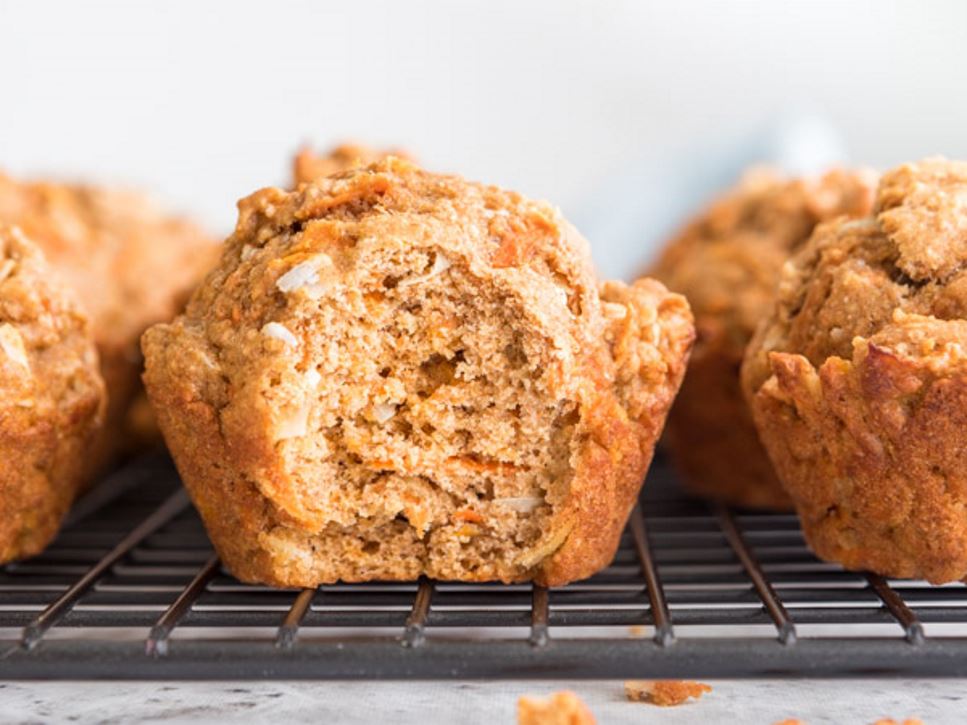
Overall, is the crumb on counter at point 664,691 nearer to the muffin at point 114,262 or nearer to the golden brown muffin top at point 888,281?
the golden brown muffin top at point 888,281

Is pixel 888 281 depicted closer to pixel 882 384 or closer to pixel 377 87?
pixel 882 384

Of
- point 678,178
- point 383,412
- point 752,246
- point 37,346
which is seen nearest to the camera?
point 383,412

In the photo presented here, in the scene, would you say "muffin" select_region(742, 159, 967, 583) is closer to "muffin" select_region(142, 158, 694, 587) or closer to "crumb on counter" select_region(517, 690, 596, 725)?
"muffin" select_region(142, 158, 694, 587)

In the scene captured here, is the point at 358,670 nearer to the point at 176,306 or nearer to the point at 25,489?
the point at 25,489

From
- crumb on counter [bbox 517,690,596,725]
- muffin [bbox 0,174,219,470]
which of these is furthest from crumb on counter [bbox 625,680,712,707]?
muffin [bbox 0,174,219,470]

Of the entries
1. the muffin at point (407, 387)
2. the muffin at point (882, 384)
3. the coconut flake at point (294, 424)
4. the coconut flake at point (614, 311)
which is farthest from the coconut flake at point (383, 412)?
the muffin at point (882, 384)

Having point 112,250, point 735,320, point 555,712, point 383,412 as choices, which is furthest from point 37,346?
point 735,320

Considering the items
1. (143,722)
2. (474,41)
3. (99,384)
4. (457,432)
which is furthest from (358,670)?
(474,41)
